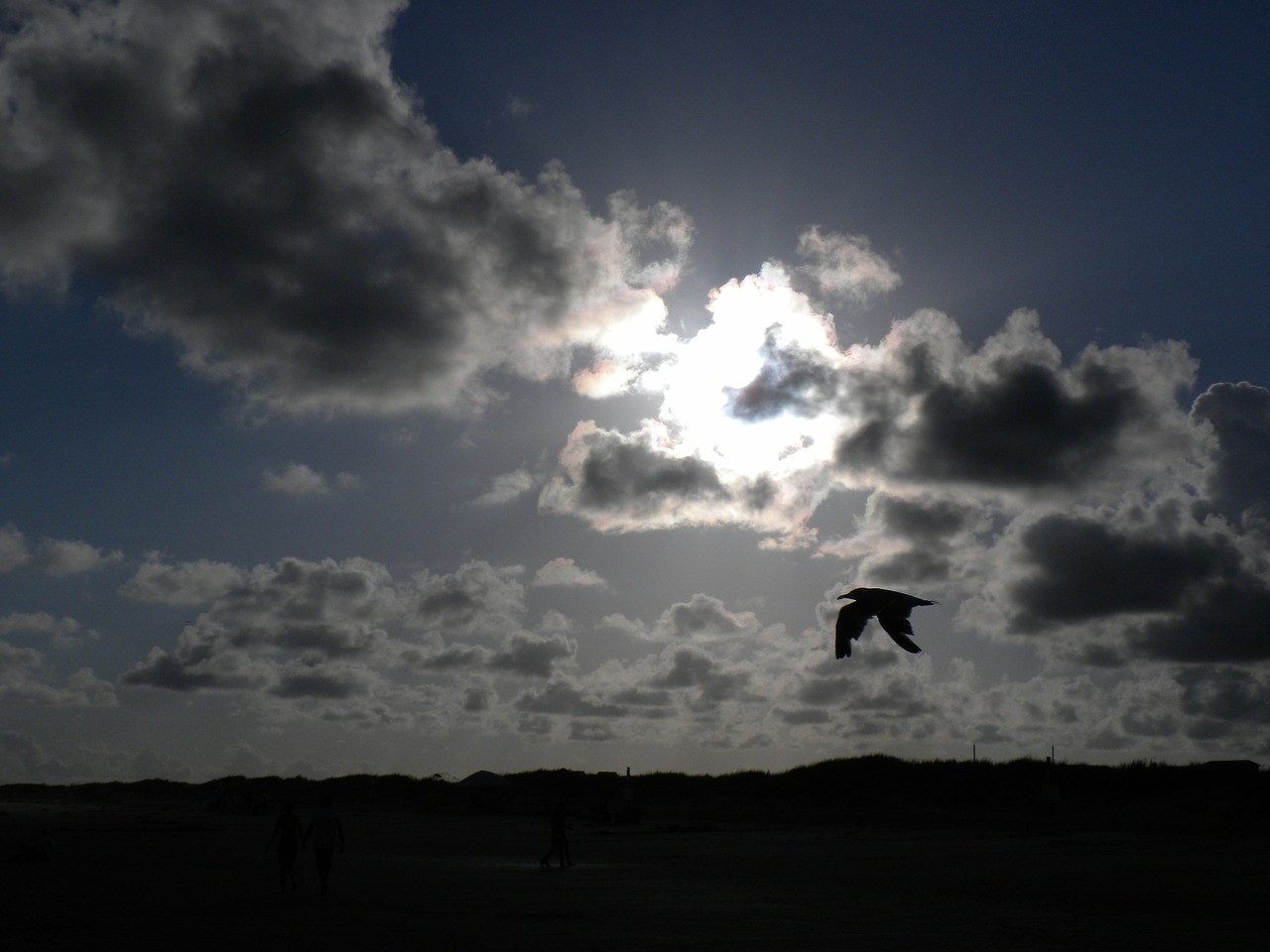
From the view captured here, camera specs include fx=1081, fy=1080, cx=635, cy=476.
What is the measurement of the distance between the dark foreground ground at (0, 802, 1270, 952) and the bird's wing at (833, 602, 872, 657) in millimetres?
3941

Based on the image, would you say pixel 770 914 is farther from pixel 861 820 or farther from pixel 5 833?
pixel 861 820

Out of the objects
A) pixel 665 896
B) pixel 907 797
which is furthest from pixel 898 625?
pixel 907 797

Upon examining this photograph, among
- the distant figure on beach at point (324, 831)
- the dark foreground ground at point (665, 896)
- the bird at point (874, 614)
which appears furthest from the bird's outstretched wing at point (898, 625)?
the distant figure on beach at point (324, 831)

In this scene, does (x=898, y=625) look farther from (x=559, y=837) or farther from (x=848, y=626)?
(x=559, y=837)

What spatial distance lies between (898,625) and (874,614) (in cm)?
64

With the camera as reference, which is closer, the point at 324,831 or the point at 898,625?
the point at 898,625

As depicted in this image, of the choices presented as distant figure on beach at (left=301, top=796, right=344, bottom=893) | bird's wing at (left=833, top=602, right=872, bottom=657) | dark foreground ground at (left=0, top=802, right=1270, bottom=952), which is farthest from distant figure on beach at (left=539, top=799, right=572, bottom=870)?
bird's wing at (left=833, top=602, right=872, bottom=657)

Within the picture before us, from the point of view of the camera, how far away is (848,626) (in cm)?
1334

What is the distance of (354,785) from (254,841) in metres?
112

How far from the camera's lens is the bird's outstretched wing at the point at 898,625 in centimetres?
1209

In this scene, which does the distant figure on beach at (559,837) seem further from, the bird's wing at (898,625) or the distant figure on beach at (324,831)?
the bird's wing at (898,625)

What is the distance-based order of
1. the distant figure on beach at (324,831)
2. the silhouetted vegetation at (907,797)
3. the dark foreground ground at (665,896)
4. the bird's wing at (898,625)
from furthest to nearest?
the silhouetted vegetation at (907,797) < the distant figure on beach at (324,831) < the dark foreground ground at (665,896) < the bird's wing at (898,625)

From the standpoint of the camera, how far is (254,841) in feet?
A: 140

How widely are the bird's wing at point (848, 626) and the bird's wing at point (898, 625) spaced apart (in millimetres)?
535
